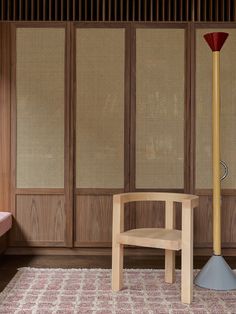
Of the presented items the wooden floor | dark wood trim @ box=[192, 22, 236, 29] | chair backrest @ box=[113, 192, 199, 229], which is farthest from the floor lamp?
dark wood trim @ box=[192, 22, 236, 29]

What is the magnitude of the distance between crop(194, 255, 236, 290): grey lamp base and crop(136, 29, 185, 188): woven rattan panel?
3.88ft

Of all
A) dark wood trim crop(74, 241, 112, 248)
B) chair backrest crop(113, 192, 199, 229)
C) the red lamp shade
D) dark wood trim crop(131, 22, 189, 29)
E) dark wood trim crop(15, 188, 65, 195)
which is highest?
dark wood trim crop(131, 22, 189, 29)

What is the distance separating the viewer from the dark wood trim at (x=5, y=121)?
13.8ft

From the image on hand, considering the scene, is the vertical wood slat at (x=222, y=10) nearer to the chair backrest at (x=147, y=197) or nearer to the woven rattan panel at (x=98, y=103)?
the woven rattan panel at (x=98, y=103)

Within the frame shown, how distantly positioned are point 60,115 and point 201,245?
1.75 metres

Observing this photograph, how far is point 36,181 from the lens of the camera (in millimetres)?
4223

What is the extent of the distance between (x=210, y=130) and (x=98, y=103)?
1054mm

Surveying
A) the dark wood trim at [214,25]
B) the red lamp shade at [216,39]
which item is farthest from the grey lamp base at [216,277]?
the dark wood trim at [214,25]

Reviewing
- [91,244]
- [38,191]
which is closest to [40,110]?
[38,191]

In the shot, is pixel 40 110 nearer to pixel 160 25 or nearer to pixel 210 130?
pixel 160 25

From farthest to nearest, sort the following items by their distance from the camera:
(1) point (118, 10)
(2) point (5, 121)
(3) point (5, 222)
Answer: (1) point (118, 10) → (2) point (5, 121) → (3) point (5, 222)

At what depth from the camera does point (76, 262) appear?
3939mm

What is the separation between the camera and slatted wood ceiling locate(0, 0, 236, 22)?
4281 mm

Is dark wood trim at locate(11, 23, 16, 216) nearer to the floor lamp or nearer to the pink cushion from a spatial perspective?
the pink cushion
